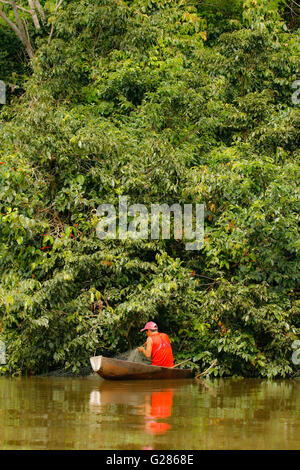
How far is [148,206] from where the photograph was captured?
13.3m

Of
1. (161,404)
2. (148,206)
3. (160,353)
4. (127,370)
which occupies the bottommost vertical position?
(161,404)

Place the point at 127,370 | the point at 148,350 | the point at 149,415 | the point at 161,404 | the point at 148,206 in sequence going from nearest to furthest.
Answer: the point at 149,415 → the point at 161,404 → the point at 127,370 → the point at 148,350 → the point at 148,206

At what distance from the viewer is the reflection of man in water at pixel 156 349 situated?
11438mm

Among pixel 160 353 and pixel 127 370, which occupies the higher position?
pixel 160 353

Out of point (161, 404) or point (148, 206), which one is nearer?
point (161, 404)

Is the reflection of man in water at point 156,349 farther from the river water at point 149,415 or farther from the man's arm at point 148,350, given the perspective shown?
the river water at point 149,415

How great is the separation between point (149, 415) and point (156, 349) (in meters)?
4.13

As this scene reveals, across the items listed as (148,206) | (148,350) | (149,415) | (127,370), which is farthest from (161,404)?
(148,206)

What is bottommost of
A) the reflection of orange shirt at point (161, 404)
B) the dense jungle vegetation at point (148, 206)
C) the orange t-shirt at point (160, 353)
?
the reflection of orange shirt at point (161, 404)

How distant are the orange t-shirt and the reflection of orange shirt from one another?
1.52 metres

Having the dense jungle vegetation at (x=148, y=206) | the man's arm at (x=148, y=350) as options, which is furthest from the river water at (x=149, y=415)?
the dense jungle vegetation at (x=148, y=206)

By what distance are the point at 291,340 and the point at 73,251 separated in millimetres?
4479

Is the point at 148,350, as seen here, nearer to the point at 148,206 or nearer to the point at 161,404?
the point at 161,404

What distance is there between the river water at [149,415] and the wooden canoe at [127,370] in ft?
0.49
